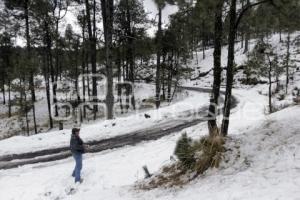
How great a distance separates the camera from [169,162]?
10609 millimetres

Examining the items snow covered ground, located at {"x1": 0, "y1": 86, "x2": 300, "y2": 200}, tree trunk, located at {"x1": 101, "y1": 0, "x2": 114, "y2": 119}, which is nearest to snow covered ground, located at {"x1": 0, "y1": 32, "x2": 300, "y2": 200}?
snow covered ground, located at {"x1": 0, "y1": 86, "x2": 300, "y2": 200}

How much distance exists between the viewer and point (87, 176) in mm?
11352

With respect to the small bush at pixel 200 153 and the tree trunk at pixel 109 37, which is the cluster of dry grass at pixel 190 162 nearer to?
the small bush at pixel 200 153

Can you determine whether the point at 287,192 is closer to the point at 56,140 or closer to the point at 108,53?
the point at 56,140

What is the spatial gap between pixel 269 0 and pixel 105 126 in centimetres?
1134

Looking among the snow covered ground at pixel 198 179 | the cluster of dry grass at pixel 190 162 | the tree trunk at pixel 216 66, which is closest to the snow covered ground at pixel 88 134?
the snow covered ground at pixel 198 179

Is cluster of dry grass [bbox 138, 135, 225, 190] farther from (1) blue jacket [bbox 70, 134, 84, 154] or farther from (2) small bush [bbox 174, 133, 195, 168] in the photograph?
(1) blue jacket [bbox 70, 134, 84, 154]

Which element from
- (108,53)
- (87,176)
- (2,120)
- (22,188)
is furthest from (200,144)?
(2,120)

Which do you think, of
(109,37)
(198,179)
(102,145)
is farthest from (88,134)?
(198,179)

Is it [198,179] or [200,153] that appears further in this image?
[200,153]

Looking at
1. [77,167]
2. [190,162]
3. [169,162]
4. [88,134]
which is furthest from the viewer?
[88,134]

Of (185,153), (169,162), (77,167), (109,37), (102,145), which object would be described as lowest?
(102,145)

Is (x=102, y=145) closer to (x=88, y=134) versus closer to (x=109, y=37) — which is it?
(x=88, y=134)

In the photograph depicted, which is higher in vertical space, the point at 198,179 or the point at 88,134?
the point at 198,179
